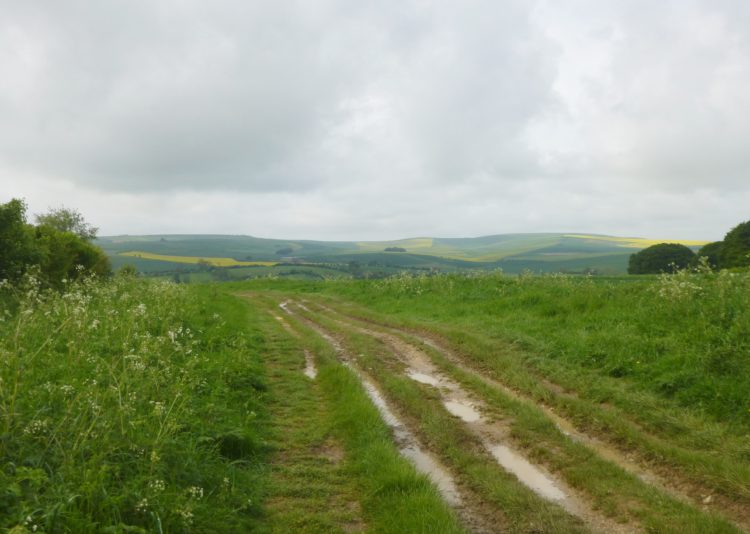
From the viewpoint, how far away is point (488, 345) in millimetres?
12758

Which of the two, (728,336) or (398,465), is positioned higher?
(728,336)

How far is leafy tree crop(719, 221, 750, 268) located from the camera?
47.0 meters

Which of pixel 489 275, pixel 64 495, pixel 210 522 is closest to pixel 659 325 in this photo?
pixel 210 522

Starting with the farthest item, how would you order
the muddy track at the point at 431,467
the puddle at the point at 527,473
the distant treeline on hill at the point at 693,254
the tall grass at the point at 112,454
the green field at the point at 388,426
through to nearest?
the distant treeline on hill at the point at 693,254, the puddle at the point at 527,473, the muddy track at the point at 431,467, the green field at the point at 388,426, the tall grass at the point at 112,454

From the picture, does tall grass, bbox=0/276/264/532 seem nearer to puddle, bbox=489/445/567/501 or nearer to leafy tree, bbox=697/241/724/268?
puddle, bbox=489/445/567/501

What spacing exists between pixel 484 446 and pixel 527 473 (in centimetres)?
91

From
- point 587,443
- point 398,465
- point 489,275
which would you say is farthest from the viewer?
point 489,275

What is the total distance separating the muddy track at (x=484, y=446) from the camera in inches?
201

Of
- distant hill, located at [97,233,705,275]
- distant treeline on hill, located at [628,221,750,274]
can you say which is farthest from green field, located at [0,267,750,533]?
distant hill, located at [97,233,705,275]

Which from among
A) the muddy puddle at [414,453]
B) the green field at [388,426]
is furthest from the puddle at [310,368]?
the muddy puddle at [414,453]

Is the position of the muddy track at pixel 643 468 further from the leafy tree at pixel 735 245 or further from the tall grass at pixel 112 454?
the leafy tree at pixel 735 245

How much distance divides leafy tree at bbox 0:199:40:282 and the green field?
965cm

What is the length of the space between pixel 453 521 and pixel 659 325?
8.84 metres

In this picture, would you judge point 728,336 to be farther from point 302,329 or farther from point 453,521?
point 302,329
